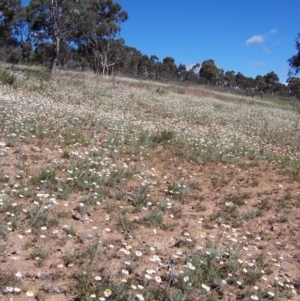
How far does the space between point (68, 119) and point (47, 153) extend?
9.99ft

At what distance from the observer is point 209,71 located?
87.5m

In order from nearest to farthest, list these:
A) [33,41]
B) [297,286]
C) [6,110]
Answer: [297,286]
[6,110]
[33,41]

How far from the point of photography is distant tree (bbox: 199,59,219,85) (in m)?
87.7

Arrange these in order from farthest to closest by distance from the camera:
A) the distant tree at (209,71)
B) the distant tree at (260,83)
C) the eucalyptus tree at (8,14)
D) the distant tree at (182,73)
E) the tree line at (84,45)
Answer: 1. the distant tree at (182,73)
2. the distant tree at (260,83)
3. the distant tree at (209,71)
4. the eucalyptus tree at (8,14)
5. the tree line at (84,45)

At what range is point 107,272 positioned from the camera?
138 inches

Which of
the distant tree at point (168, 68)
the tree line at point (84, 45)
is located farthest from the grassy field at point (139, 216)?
the distant tree at point (168, 68)

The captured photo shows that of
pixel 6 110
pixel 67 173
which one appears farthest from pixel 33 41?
pixel 67 173

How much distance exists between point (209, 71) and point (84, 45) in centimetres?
4040

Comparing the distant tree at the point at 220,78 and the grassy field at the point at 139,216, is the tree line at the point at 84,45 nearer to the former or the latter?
the distant tree at the point at 220,78

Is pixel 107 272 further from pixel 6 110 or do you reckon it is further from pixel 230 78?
pixel 230 78

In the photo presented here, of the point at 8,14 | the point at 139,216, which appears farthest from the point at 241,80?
the point at 139,216

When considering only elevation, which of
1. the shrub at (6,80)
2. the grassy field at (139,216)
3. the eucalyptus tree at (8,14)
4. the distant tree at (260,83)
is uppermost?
the eucalyptus tree at (8,14)

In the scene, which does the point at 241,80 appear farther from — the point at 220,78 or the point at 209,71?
the point at 209,71

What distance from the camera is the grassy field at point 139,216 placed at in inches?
136
